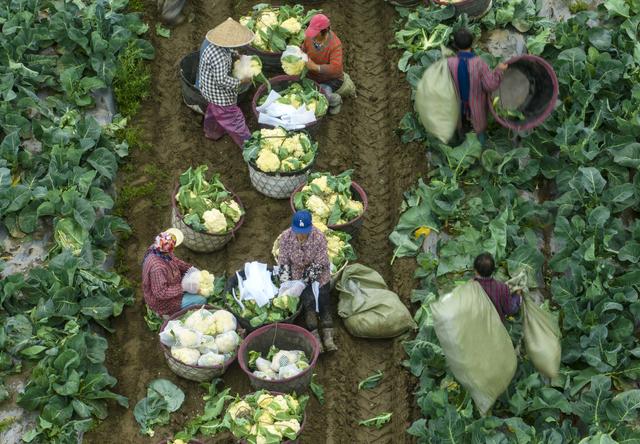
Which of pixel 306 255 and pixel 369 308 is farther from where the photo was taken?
pixel 369 308

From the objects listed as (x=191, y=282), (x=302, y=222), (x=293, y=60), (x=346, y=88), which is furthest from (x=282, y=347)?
(x=346, y=88)

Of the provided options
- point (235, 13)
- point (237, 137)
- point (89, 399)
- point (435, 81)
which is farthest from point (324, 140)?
point (89, 399)

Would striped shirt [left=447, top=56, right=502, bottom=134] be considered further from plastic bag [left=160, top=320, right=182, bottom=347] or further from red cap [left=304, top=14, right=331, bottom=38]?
plastic bag [left=160, top=320, right=182, bottom=347]

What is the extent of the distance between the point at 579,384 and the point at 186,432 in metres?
3.51

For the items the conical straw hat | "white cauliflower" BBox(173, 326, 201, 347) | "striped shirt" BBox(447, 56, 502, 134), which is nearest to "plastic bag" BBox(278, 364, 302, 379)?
"white cauliflower" BBox(173, 326, 201, 347)

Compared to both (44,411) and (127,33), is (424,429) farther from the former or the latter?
(127,33)

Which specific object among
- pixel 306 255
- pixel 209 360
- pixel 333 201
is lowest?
pixel 209 360

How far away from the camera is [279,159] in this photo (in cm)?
952

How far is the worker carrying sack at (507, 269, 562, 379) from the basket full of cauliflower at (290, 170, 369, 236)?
88.0 inches

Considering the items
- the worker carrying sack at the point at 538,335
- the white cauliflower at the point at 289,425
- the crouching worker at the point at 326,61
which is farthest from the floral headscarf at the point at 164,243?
the crouching worker at the point at 326,61

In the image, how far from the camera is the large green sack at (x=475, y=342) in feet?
23.1

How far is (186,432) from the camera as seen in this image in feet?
25.5

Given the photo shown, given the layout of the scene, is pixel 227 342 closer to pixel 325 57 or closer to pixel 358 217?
pixel 358 217

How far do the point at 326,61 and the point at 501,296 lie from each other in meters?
4.21
